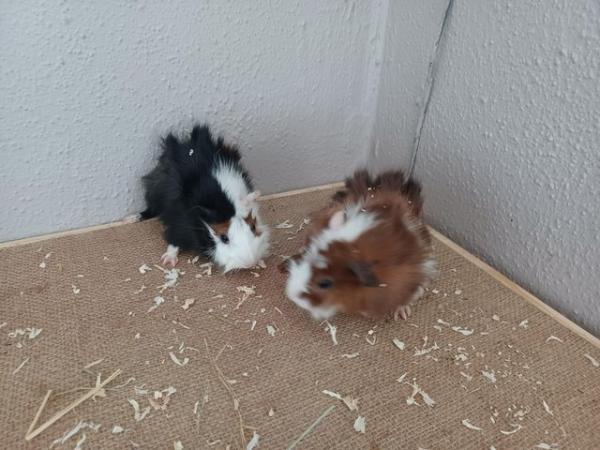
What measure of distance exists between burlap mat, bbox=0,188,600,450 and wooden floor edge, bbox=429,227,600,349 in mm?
20

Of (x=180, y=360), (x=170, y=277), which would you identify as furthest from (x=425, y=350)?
(x=170, y=277)

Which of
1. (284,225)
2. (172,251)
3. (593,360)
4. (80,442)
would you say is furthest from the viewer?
(284,225)

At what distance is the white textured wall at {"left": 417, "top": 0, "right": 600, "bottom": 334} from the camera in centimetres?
94

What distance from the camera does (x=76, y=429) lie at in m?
0.74

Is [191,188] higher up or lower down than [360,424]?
higher up

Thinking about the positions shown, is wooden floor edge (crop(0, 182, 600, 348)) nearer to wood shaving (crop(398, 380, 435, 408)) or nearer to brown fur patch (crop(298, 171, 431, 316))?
brown fur patch (crop(298, 171, 431, 316))

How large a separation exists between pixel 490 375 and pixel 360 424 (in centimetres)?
30

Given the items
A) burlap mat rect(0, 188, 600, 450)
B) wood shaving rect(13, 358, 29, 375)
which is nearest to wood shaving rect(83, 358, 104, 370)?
burlap mat rect(0, 188, 600, 450)

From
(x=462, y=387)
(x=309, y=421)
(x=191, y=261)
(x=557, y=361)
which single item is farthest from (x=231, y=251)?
(x=557, y=361)

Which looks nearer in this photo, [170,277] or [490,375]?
[490,375]

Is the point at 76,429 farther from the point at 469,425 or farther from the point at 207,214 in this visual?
the point at 469,425

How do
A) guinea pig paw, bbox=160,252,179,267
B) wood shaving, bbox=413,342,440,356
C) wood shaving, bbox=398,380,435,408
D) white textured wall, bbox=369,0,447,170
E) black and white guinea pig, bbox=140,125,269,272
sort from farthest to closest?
white textured wall, bbox=369,0,447,170, guinea pig paw, bbox=160,252,179,267, black and white guinea pig, bbox=140,125,269,272, wood shaving, bbox=413,342,440,356, wood shaving, bbox=398,380,435,408

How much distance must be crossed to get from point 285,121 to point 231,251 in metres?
0.52

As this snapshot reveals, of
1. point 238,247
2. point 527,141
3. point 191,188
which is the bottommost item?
point 238,247
